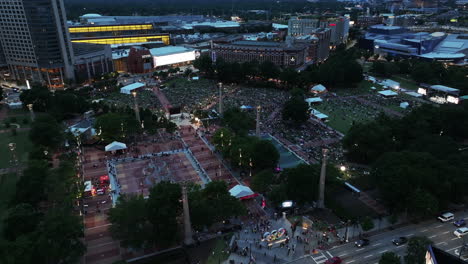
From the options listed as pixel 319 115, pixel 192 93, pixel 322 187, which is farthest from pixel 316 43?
pixel 322 187

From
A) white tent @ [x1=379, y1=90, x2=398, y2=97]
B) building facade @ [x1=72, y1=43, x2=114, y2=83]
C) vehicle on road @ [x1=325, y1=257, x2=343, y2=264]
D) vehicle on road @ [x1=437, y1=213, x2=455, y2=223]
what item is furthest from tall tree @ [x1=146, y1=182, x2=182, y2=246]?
building facade @ [x1=72, y1=43, x2=114, y2=83]

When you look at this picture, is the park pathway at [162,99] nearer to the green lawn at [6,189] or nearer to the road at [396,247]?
the green lawn at [6,189]

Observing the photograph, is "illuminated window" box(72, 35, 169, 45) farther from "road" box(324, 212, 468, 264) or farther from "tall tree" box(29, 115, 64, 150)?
"road" box(324, 212, 468, 264)

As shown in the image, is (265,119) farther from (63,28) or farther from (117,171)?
(63,28)

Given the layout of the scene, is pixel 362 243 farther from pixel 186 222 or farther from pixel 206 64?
pixel 206 64

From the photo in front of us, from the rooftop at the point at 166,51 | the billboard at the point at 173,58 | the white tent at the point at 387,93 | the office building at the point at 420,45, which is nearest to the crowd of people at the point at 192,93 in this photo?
the billboard at the point at 173,58

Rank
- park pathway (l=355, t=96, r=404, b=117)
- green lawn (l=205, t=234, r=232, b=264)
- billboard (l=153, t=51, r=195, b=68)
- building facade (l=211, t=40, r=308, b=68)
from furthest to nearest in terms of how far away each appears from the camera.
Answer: billboard (l=153, t=51, r=195, b=68) < building facade (l=211, t=40, r=308, b=68) < park pathway (l=355, t=96, r=404, b=117) < green lawn (l=205, t=234, r=232, b=264)
